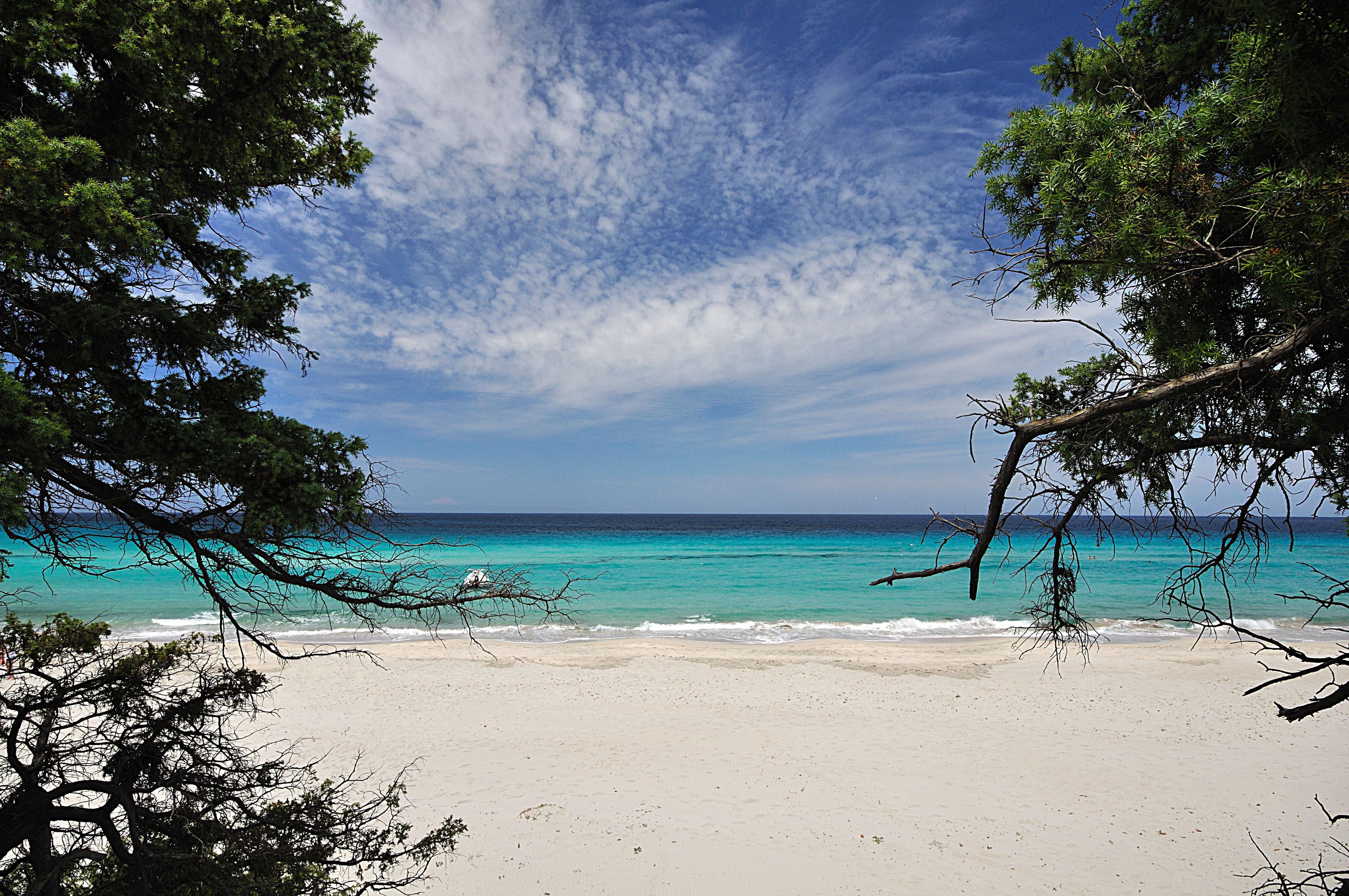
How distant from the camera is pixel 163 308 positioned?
8.96ft

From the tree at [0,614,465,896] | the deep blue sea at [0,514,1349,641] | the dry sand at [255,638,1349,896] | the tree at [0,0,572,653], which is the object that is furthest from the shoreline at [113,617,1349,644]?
the tree at [0,0,572,653]

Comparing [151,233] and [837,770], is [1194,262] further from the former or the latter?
[837,770]

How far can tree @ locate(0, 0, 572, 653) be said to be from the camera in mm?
2367

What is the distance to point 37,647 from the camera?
292cm

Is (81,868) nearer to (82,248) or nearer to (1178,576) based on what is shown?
(82,248)

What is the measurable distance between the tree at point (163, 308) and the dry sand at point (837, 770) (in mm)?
4205

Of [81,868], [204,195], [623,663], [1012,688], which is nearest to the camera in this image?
[81,868]

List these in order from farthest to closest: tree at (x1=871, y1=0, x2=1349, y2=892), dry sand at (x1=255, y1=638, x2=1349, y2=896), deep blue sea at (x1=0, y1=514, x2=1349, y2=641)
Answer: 1. deep blue sea at (x1=0, y1=514, x2=1349, y2=641)
2. dry sand at (x1=255, y1=638, x2=1349, y2=896)
3. tree at (x1=871, y1=0, x2=1349, y2=892)

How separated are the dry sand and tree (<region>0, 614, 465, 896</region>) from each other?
9.35ft

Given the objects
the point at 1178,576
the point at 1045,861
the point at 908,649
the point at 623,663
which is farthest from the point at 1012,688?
the point at 1178,576

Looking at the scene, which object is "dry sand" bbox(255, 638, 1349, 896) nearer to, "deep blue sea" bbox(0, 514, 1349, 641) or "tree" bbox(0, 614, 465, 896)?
"deep blue sea" bbox(0, 514, 1349, 641)

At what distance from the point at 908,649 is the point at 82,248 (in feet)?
50.8

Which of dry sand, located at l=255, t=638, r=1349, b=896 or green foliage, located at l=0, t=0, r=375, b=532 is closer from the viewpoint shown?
green foliage, located at l=0, t=0, r=375, b=532

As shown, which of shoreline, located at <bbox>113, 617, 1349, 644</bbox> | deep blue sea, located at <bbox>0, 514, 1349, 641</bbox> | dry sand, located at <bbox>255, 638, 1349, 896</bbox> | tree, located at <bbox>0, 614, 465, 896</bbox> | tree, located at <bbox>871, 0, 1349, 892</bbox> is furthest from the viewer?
deep blue sea, located at <bbox>0, 514, 1349, 641</bbox>
